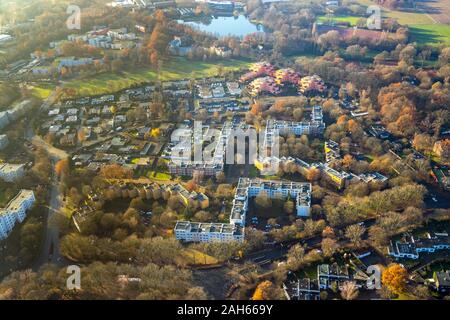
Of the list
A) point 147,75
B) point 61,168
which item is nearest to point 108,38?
point 147,75

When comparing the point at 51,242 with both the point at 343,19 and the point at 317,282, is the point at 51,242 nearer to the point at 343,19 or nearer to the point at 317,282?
the point at 317,282

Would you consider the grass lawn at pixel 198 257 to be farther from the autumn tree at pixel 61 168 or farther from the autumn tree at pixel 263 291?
the autumn tree at pixel 61 168

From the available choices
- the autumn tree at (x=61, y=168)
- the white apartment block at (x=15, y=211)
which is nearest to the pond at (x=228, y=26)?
the autumn tree at (x=61, y=168)

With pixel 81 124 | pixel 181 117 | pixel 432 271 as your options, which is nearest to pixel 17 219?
pixel 81 124

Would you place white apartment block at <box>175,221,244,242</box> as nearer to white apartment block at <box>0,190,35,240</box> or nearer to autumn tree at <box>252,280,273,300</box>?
autumn tree at <box>252,280,273,300</box>

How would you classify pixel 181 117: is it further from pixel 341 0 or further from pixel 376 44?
pixel 341 0

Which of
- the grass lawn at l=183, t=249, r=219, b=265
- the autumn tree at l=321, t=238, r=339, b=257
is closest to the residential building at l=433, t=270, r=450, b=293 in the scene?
the autumn tree at l=321, t=238, r=339, b=257

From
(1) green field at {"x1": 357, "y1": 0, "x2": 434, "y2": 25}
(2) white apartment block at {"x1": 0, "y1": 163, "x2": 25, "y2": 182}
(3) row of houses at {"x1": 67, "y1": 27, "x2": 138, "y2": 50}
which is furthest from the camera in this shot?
(1) green field at {"x1": 357, "y1": 0, "x2": 434, "y2": 25}
